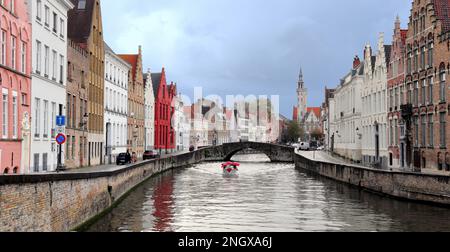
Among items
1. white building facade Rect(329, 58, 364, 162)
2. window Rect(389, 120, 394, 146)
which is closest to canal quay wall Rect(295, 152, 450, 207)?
window Rect(389, 120, 394, 146)

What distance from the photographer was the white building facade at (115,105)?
191 ft

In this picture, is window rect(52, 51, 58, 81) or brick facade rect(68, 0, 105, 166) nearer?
window rect(52, 51, 58, 81)

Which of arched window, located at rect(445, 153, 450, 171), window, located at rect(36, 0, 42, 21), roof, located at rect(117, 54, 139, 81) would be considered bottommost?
arched window, located at rect(445, 153, 450, 171)

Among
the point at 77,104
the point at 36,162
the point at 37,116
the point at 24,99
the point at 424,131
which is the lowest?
the point at 36,162

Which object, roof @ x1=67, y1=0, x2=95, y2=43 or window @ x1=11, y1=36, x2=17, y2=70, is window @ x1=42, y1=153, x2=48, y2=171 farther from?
roof @ x1=67, y1=0, x2=95, y2=43

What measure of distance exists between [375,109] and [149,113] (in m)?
36.2

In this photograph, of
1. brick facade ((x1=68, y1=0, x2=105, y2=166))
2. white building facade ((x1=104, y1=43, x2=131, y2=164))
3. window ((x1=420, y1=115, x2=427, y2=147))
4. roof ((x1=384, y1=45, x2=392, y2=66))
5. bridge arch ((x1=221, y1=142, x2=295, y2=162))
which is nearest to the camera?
window ((x1=420, y1=115, x2=427, y2=147))

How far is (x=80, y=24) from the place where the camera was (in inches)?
1945

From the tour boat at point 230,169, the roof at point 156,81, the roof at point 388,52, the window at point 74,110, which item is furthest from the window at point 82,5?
the roof at point 156,81

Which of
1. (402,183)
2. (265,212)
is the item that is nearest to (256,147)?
(402,183)

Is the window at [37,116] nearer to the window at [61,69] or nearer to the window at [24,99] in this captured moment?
the window at [24,99]

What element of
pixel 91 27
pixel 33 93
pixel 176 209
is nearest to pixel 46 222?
pixel 176 209

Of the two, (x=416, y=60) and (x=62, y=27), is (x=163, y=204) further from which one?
(x=416, y=60)

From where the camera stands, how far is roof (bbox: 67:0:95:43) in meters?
48.9
